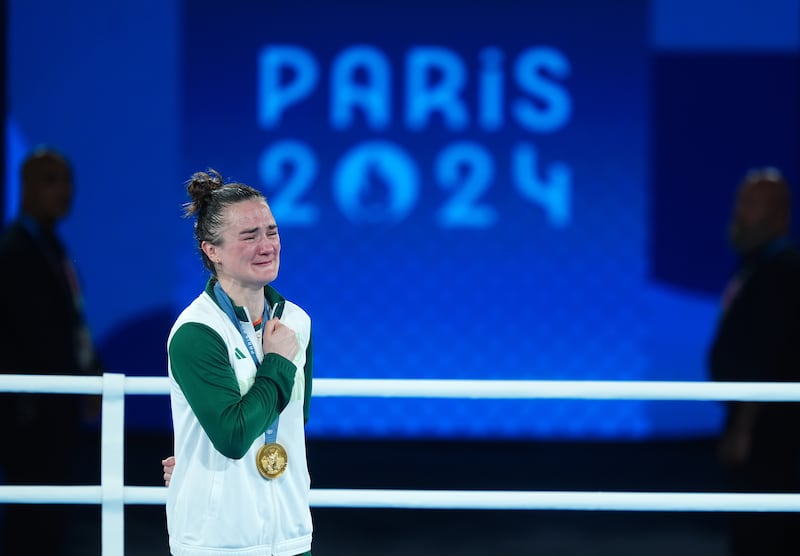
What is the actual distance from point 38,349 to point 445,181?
12.2ft

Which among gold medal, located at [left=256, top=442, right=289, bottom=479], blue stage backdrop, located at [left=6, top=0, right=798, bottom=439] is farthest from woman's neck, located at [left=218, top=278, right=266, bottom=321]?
blue stage backdrop, located at [left=6, top=0, right=798, bottom=439]

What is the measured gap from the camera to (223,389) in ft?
6.68

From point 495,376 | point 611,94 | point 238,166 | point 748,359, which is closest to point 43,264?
point 748,359

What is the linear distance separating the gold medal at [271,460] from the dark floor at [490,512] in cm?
294

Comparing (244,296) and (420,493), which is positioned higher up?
(244,296)

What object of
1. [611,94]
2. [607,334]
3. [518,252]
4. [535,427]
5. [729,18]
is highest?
[729,18]

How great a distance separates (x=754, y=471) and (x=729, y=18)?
4.15 m

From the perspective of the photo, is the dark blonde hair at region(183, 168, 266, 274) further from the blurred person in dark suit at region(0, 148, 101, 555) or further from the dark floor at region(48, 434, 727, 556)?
the dark floor at region(48, 434, 727, 556)

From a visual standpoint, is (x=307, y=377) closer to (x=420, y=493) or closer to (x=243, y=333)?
(x=243, y=333)

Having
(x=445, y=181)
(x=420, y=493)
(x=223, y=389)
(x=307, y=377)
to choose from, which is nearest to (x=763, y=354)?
(x=420, y=493)

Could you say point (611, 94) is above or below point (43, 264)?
above

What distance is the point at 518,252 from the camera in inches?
294

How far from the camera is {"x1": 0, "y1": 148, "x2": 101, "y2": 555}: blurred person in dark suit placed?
415 centimetres

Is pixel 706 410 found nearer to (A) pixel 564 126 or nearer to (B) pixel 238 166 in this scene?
(A) pixel 564 126
